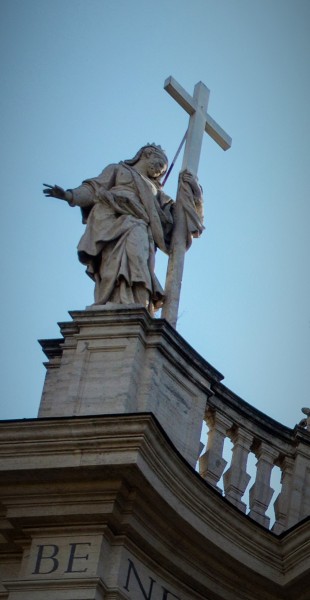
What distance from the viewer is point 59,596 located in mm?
11555

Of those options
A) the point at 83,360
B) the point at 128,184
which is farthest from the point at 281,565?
the point at 128,184

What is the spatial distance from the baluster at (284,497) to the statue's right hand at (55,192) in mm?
2868

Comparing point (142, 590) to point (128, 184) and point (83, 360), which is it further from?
point (128, 184)

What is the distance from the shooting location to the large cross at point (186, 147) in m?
13.9

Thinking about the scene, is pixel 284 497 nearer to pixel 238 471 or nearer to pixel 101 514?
pixel 238 471

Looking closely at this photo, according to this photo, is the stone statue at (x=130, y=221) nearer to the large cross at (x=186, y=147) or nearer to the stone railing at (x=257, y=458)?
the large cross at (x=186, y=147)

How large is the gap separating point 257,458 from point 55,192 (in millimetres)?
2767

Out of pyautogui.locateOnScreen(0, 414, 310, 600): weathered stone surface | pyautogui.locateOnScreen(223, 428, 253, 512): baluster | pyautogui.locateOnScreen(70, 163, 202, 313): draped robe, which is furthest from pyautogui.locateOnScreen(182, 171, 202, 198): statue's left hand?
pyautogui.locateOnScreen(0, 414, 310, 600): weathered stone surface

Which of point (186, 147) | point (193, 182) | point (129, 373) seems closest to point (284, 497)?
point (129, 373)

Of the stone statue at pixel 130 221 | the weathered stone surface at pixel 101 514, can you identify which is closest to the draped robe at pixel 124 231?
the stone statue at pixel 130 221

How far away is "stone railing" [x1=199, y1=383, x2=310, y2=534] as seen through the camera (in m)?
13.3

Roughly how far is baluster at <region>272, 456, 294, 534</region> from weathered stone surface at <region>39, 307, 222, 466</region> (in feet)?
3.22

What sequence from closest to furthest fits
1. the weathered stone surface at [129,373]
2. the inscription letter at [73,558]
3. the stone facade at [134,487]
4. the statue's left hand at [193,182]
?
the inscription letter at [73,558] < the stone facade at [134,487] < the weathered stone surface at [129,373] < the statue's left hand at [193,182]

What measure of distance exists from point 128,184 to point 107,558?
370cm
